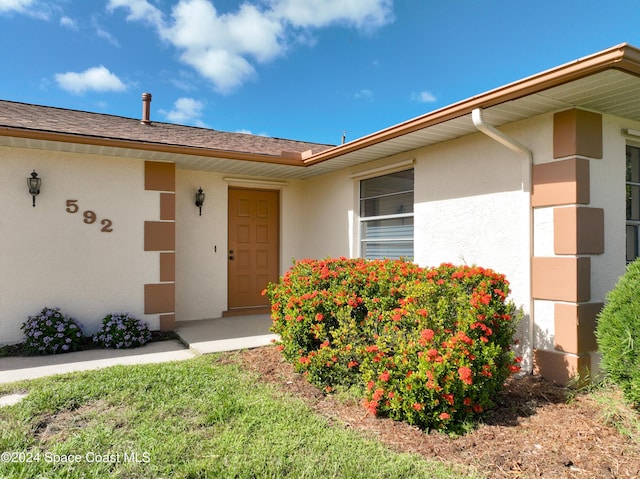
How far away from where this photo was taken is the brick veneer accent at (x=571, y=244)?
3365mm

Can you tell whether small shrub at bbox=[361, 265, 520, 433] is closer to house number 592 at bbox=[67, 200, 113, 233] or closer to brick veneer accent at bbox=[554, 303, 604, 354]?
brick veneer accent at bbox=[554, 303, 604, 354]

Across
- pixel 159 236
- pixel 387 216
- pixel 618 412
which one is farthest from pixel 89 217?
pixel 618 412

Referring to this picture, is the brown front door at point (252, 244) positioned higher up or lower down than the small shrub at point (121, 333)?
higher up

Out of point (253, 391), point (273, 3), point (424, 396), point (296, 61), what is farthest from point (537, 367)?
point (296, 61)

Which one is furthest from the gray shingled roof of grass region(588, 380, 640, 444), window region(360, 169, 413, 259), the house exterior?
grass region(588, 380, 640, 444)

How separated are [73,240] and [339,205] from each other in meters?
4.02

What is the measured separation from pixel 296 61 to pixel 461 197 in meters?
8.43

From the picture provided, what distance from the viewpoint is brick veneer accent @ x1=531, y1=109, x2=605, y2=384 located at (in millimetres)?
3365

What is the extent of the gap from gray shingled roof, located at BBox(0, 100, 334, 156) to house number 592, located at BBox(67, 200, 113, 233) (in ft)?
3.27

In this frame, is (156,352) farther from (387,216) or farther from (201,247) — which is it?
(387,216)

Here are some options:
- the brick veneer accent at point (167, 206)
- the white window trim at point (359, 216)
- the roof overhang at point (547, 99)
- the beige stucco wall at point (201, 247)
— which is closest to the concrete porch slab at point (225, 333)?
the beige stucco wall at point (201, 247)

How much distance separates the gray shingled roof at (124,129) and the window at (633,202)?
403cm

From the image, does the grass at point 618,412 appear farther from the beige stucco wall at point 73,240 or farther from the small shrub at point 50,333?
the small shrub at point 50,333

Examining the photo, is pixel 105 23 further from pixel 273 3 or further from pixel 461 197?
pixel 461 197
